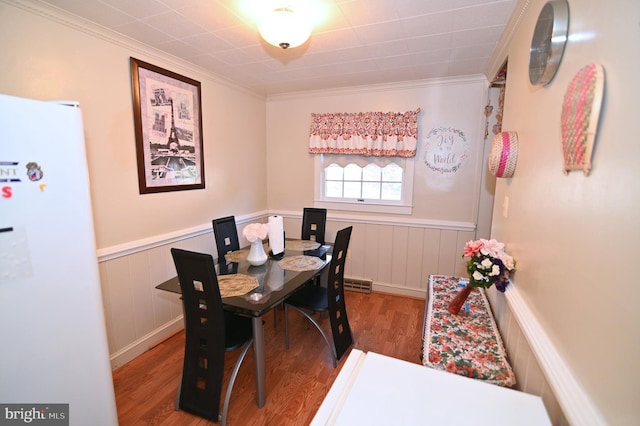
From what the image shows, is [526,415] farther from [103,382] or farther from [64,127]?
[64,127]

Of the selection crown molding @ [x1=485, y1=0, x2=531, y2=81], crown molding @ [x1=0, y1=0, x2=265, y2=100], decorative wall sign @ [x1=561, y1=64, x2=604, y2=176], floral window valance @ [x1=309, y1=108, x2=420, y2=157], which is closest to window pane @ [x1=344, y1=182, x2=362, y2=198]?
floral window valance @ [x1=309, y1=108, x2=420, y2=157]

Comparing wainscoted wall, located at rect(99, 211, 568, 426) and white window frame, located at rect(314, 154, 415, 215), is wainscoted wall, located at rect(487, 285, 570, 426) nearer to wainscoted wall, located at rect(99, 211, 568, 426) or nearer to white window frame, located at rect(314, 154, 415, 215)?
wainscoted wall, located at rect(99, 211, 568, 426)

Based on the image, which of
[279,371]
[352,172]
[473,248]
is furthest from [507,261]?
[352,172]

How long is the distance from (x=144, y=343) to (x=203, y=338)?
3.57ft

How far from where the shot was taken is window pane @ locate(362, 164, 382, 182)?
340 centimetres

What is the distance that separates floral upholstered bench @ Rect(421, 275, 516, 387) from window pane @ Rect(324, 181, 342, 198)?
6.04ft

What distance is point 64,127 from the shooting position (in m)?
1.18

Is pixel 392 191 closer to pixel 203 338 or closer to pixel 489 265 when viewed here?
pixel 489 265

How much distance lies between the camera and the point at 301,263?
222 cm

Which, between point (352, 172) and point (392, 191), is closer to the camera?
point (392, 191)

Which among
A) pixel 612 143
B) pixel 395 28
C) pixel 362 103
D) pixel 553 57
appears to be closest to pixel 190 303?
pixel 612 143

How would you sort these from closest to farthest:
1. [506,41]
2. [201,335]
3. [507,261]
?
[507,261], [201,335], [506,41]

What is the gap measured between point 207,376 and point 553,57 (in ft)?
7.43

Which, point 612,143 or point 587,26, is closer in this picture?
point 612,143
